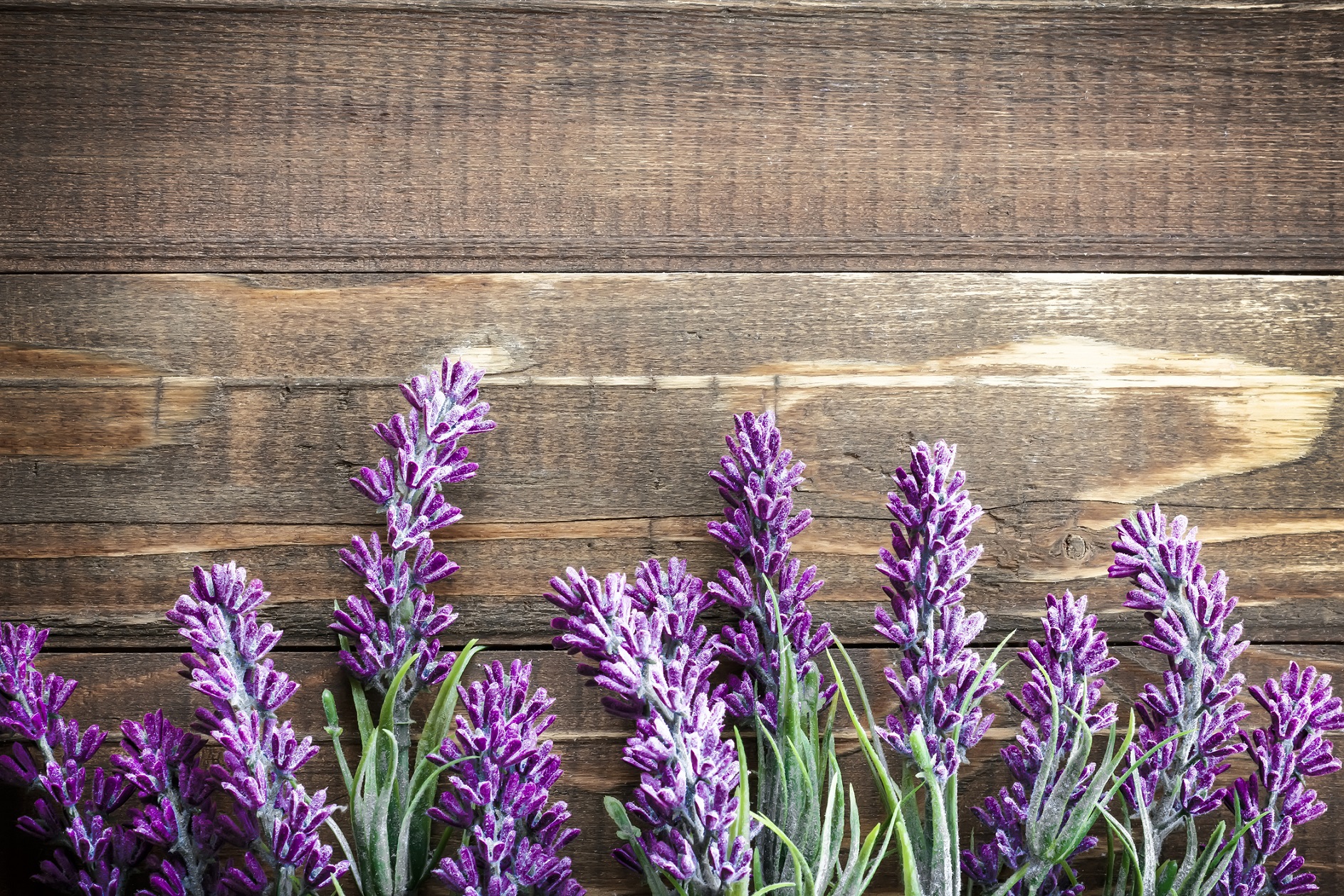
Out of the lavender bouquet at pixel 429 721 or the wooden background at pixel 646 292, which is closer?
the lavender bouquet at pixel 429 721

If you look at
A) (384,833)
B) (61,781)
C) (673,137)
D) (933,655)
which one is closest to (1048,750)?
(933,655)

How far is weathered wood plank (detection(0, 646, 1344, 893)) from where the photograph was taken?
78 centimetres

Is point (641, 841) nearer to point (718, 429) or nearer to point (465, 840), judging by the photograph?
point (465, 840)

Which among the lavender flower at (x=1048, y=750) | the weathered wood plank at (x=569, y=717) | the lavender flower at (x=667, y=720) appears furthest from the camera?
the weathered wood plank at (x=569, y=717)

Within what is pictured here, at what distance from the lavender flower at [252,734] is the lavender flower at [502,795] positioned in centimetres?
8

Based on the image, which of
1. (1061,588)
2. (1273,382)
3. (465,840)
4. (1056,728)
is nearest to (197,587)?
(465,840)

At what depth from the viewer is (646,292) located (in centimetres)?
81

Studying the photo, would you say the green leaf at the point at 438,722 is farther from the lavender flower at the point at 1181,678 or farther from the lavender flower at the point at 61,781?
the lavender flower at the point at 1181,678

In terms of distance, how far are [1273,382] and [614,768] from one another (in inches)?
26.7

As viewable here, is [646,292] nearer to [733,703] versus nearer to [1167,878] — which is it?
[733,703]

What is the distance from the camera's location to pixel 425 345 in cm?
80

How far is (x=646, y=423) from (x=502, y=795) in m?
0.33

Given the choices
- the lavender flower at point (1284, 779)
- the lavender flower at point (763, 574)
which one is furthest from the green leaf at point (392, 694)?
the lavender flower at point (1284, 779)

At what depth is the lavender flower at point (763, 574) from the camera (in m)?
0.68
